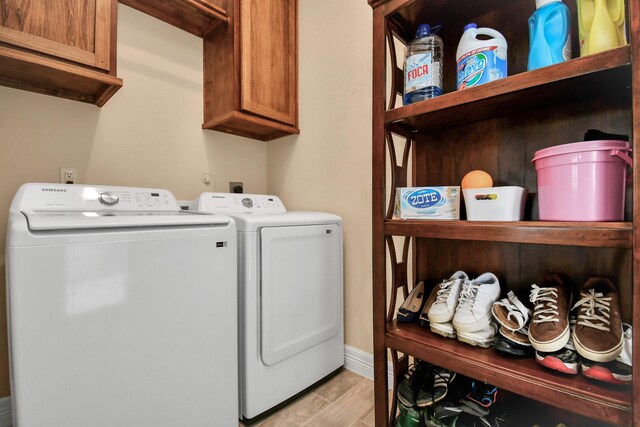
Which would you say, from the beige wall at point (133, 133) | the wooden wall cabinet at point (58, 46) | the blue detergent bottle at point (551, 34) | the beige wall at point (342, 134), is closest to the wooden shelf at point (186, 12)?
the beige wall at point (133, 133)

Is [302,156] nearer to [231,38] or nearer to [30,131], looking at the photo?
[231,38]

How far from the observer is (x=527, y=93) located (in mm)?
901

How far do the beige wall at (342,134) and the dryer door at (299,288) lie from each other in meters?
0.13

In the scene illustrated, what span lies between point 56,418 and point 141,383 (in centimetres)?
21

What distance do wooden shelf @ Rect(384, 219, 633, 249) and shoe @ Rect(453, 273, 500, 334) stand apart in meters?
0.23

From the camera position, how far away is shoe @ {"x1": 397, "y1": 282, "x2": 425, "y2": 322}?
3.79 ft

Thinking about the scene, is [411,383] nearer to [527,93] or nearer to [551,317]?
[551,317]

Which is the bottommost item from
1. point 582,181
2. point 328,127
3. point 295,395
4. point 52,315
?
point 295,395

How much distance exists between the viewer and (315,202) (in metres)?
1.96

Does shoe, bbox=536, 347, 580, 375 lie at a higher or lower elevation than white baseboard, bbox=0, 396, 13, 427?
higher

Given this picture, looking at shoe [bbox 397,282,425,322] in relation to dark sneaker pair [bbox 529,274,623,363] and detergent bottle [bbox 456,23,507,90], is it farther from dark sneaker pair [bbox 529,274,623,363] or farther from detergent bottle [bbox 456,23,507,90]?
detergent bottle [bbox 456,23,507,90]

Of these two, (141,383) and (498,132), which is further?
(498,132)

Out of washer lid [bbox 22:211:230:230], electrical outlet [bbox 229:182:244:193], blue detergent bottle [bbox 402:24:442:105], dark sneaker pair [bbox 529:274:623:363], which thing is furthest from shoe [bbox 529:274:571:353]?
electrical outlet [bbox 229:182:244:193]

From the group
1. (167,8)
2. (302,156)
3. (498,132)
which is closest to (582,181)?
(498,132)
